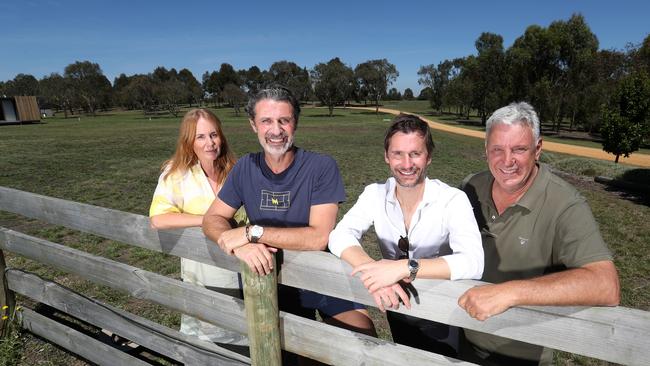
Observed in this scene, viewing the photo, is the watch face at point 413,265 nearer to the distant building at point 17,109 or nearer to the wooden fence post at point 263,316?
the wooden fence post at point 263,316

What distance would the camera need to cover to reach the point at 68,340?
3.39 meters

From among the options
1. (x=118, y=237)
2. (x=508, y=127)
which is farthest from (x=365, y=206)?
(x=118, y=237)

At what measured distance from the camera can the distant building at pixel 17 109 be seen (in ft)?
169

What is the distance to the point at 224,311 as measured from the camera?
7.66ft

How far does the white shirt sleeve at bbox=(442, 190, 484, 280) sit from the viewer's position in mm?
1822

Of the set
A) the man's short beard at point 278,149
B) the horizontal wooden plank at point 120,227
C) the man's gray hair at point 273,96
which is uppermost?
the man's gray hair at point 273,96

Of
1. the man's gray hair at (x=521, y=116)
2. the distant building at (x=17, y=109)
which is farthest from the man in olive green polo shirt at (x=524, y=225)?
the distant building at (x=17, y=109)

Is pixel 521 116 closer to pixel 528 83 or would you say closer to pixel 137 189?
pixel 137 189

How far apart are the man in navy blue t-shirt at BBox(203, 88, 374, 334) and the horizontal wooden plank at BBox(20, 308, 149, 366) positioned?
1.34 meters

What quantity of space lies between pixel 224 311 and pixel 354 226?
983 mm

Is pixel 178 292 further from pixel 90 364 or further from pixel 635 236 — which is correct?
pixel 635 236

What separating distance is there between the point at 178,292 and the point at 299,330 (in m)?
0.98

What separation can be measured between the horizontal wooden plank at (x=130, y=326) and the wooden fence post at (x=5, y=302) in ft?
0.20

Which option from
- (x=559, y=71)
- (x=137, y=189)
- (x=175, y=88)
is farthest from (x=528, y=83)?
(x=175, y=88)
